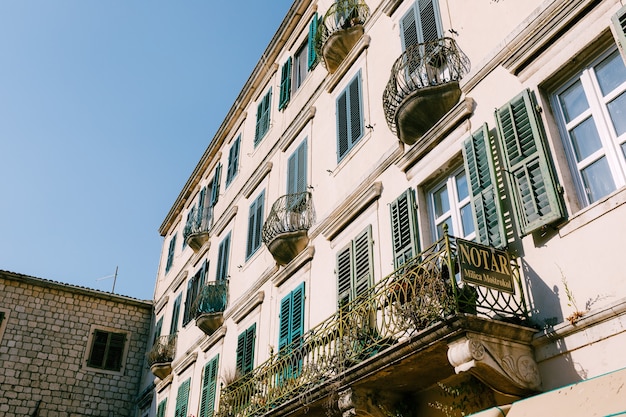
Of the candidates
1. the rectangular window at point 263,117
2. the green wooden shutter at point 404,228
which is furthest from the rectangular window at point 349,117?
the rectangular window at point 263,117

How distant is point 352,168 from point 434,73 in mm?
2690

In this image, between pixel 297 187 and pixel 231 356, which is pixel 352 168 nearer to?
pixel 297 187

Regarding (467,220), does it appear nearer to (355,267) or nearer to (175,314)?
(355,267)

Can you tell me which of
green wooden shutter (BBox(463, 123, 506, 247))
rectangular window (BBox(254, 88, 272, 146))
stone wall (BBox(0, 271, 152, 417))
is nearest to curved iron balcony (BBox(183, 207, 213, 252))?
rectangular window (BBox(254, 88, 272, 146))

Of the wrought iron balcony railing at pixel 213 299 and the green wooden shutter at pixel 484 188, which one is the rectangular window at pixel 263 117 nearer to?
the wrought iron balcony railing at pixel 213 299

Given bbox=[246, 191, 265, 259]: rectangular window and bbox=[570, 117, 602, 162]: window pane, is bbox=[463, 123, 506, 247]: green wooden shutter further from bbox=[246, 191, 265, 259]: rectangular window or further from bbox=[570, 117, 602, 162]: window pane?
bbox=[246, 191, 265, 259]: rectangular window

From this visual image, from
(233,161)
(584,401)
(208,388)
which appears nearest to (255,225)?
(208,388)

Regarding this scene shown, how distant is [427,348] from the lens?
661 centimetres

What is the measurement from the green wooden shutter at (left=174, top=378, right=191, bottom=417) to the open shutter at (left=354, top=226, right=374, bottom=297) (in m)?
8.51

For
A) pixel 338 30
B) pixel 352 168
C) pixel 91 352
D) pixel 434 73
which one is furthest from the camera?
pixel 91 352

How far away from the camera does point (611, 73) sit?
266 inches

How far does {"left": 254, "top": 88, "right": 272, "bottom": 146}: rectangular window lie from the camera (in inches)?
671

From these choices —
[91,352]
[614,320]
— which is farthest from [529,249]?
[91,352]

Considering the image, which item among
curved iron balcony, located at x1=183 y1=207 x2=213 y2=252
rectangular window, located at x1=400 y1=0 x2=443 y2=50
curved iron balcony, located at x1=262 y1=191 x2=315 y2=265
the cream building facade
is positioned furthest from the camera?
curved iron balcony, located at x1=183 y1=207 x2=213 y2=252
